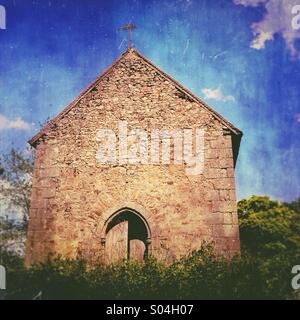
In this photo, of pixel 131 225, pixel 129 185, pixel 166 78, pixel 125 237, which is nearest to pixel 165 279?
pixel 125 237

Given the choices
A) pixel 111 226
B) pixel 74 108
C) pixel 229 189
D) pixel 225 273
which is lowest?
pixel 225 273

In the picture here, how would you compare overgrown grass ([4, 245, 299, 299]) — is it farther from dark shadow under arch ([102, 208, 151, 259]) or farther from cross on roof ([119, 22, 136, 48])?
cross on roof ([119, 22, 136, 48])

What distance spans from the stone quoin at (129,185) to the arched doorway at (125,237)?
1.0 inches

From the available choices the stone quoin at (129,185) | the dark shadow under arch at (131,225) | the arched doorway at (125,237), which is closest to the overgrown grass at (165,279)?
the stone quoin at (129,185)

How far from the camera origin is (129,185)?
11.0 m

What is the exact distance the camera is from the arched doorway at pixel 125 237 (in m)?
10.7

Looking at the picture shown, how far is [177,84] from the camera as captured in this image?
11.8 meters

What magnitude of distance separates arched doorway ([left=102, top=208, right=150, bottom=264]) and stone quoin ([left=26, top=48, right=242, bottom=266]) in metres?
0.03

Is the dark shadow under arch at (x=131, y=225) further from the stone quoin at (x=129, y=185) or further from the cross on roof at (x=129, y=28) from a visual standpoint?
the cross on roof at (x=129, y=28)

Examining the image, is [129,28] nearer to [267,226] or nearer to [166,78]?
[166,78]
